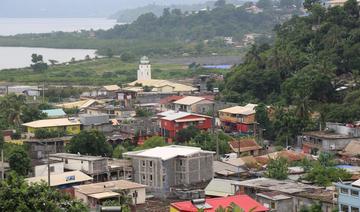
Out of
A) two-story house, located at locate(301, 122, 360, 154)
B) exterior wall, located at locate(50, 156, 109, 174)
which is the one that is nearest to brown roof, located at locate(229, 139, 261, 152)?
two-story house, located at locate(301, 122, 360, 154)

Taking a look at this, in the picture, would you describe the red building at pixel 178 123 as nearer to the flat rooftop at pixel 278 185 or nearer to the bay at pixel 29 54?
the flat rooftop at pixel 278 185

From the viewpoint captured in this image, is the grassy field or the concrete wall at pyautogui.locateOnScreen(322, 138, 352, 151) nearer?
the concrete wall at pyautogui.locateOnScreen(322, 138, 352, 151)

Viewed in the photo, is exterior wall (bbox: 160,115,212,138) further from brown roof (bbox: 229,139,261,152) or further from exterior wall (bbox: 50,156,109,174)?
exterior wall (bbox: 50,156,109,174)

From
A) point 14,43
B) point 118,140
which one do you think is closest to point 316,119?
point 118,140

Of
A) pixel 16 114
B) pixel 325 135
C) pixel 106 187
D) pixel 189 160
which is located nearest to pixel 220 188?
pixel 189 160

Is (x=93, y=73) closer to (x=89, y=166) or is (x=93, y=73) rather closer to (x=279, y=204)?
Answer: (x=89, y=166)

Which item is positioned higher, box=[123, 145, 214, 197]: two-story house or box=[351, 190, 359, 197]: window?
box=[351, 190, 359, 197]: window
